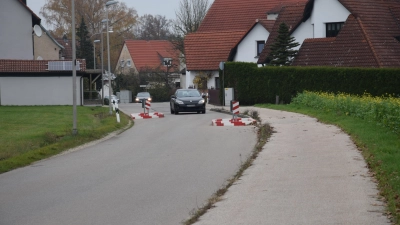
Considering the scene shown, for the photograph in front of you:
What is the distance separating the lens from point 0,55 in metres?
58.1

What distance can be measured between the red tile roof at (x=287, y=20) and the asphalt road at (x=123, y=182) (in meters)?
32.4

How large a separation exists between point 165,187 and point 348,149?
226 inches

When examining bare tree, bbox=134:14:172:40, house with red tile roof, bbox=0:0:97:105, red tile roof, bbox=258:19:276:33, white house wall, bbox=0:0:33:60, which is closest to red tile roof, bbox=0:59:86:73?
house with red tile roof, bbox=0:0:97:105

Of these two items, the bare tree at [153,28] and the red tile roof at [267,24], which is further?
the bare tree at [153,28]

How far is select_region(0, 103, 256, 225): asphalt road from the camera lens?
10.1 m

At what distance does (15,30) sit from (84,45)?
2766cm

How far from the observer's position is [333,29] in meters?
51.0

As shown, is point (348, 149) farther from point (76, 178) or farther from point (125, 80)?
point (125, 80)

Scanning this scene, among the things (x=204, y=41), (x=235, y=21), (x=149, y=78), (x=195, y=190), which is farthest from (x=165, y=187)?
(x=149, y=78)

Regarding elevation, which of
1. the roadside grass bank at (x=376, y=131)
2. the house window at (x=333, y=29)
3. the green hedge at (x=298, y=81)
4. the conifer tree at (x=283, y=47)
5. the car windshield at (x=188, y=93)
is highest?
the house window at (x=333, y=29)

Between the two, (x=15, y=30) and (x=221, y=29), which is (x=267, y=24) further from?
(x=15, y=30)

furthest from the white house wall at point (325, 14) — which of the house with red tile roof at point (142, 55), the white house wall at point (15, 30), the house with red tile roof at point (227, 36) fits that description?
the house with red tile roof at point (142, 55)

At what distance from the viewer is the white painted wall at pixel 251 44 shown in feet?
197

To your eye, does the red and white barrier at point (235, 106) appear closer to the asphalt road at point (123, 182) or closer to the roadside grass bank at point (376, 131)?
the roadside grass bank at point (376, 131)
